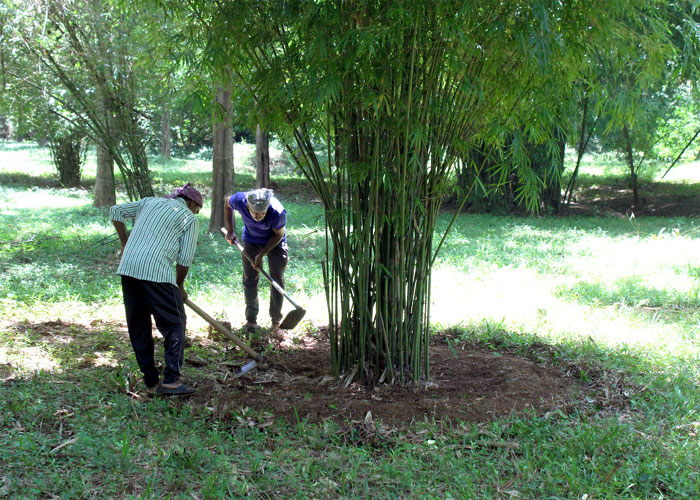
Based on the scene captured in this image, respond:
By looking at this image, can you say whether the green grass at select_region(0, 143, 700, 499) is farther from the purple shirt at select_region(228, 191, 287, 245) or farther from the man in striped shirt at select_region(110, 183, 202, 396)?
the purple shirt at select_region(228, 191, 287, 245)

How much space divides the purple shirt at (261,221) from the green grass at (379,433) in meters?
0.90

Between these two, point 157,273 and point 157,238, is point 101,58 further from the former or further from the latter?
point 157,273

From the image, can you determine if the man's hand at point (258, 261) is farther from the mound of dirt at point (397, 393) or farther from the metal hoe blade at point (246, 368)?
the metal hoe blade at point (246, 368)

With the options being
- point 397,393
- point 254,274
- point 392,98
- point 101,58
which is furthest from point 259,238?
point 101,58

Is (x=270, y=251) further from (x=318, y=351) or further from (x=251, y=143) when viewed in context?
(x=251, y=143)

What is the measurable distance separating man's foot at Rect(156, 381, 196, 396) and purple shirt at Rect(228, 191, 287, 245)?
161 centimetres

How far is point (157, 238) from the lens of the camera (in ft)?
12.2

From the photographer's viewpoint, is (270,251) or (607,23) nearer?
(607,23)

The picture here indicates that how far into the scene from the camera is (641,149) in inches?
569

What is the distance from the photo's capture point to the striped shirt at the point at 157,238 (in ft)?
12.0

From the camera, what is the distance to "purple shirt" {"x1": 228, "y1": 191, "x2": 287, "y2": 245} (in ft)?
16.3

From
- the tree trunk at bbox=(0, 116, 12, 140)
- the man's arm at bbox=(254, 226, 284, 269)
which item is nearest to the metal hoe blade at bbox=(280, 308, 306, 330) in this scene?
the man's arm at bbox=(254, 226, 284, 269)

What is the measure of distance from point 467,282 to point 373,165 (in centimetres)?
385

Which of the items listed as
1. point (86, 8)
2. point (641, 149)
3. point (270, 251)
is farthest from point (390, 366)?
point (641, 149)
